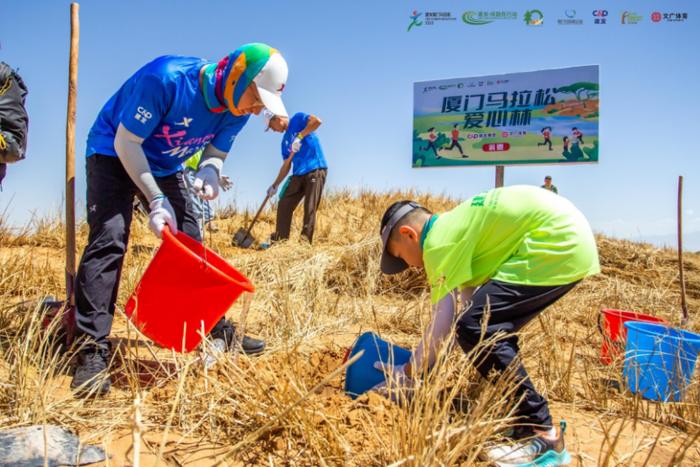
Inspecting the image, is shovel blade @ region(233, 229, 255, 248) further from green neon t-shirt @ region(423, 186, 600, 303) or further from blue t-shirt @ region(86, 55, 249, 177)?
green neon t-shirt @ region(423, 186, 600, 303)

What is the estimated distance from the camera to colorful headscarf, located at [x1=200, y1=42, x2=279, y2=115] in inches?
86.1

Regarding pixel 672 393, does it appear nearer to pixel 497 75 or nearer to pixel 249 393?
pixel 249 393

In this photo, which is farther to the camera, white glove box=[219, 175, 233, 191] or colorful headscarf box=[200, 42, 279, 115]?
white glove box=[219, 175, 233, 191]

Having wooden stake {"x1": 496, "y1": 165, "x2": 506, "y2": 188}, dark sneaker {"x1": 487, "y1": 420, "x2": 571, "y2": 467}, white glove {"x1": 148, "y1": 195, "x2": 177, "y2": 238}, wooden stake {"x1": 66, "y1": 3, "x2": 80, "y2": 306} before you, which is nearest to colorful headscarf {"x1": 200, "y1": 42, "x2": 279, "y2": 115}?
white glove {"x1": 148, "y1": 195, "x2": 177, "y2": 238}

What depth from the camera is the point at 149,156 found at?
97.5 inches

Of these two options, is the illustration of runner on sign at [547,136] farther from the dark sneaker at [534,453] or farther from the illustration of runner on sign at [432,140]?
the dark sneaker at [534,453]

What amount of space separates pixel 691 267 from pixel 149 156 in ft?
27.0

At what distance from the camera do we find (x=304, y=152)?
607 centimetres

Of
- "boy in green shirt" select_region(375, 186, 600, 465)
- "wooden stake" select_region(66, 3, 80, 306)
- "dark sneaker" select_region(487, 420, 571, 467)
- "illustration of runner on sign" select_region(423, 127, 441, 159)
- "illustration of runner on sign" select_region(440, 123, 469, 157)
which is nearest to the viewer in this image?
"dark sneaker" select_region(487, 420, 571, 467)

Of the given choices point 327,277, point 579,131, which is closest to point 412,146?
point 579,131

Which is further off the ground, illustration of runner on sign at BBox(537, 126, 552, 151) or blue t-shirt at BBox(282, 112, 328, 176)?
illustration of runner on sign at BBox(537, 126, 552, 151)

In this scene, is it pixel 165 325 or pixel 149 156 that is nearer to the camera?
pixel 165 325

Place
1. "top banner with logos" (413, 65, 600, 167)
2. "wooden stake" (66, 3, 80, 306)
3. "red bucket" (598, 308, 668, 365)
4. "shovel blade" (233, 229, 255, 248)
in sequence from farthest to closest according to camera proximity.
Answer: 1. "top banner with logos" (413, 65, 600, 167)
2. "shovel blade" (233, 229, 255, 248)
3. "red bucket" (598, 308, 668, 365)
4. "wooden stake" (66, 3, 80, 306)

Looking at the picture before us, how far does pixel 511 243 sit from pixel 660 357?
125 cm
